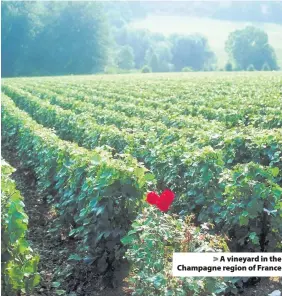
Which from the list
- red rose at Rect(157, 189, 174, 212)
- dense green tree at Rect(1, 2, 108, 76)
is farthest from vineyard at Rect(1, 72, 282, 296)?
dense green tree at Rect(1, 2, 108, 76)

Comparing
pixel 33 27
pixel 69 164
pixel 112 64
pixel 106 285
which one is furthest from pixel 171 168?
pixel 112 64

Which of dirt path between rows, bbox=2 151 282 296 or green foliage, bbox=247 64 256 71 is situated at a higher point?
green foliage, bbox=247 64 256 71

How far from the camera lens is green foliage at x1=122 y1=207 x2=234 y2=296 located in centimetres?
372

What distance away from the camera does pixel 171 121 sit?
10.2 m

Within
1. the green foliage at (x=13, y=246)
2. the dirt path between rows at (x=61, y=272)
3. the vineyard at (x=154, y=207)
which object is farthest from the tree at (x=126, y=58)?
the green foliage at (x=13, y=246)

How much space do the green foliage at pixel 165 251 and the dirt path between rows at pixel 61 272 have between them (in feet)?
3.47

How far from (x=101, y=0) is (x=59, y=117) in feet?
177

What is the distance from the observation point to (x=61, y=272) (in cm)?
579

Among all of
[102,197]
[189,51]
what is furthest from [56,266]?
[189,51]

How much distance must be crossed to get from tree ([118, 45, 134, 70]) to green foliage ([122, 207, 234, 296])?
5865cm

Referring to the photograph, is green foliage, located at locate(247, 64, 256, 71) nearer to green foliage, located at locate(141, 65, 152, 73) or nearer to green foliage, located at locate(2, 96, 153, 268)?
green foliage, located at locate(141, 65, 152, 73)

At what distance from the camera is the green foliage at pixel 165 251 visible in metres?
3.72

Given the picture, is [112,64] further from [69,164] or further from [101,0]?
[69,164]

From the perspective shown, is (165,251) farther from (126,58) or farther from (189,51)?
(126,58)
